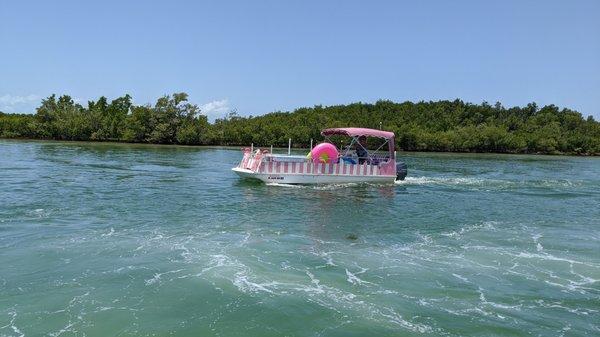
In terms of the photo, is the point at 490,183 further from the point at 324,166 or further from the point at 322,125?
the point at 322,125

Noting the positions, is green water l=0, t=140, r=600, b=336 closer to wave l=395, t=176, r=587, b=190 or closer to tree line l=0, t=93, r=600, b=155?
wave l=395, t=176, r=587, b=190

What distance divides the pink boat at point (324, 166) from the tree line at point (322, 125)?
3037 inches

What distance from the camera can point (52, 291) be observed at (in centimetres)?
1091

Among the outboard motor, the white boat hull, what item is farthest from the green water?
the outboard motor

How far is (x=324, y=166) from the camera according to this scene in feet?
104

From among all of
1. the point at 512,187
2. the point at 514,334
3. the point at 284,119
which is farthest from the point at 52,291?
the point at 284,119

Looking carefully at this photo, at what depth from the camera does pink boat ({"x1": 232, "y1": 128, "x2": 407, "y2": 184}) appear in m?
30.7

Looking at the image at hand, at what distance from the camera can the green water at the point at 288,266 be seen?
32.1ft

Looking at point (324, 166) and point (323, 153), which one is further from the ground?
point (323, 153)

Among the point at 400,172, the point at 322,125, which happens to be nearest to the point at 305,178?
the point at 400,172

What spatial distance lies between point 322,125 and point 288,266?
4594 inches

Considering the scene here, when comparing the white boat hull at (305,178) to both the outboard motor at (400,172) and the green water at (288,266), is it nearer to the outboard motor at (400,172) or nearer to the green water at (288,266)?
the outboard motor at (400,172)

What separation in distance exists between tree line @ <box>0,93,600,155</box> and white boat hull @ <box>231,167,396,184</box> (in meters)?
77.9

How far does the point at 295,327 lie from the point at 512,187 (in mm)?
29131
